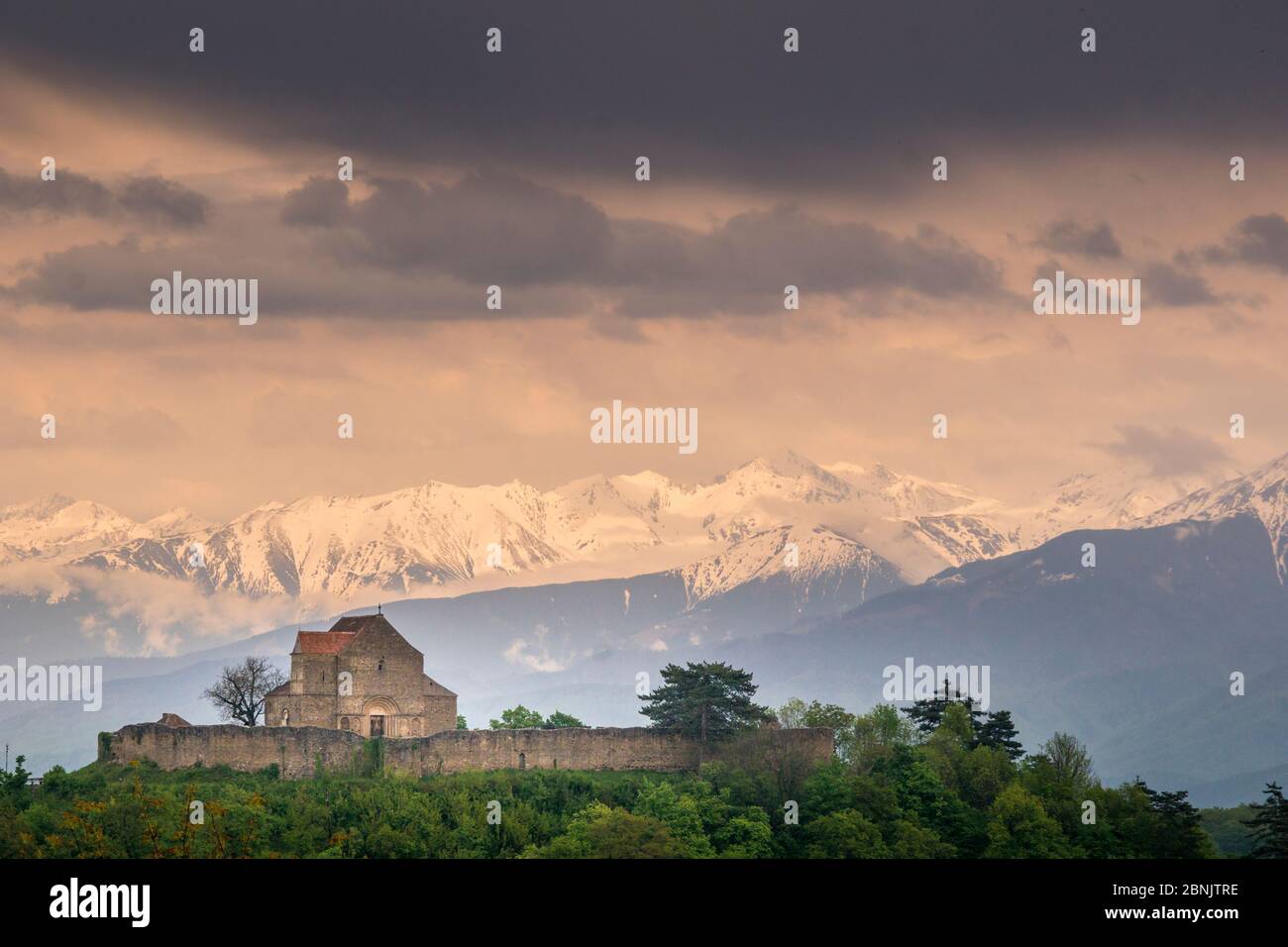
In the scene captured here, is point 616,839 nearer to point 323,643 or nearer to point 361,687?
point 361,687

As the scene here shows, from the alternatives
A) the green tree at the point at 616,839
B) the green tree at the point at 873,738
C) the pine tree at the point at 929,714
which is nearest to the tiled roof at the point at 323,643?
the green tree at the point at 616,839

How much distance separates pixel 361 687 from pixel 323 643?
3.26 metres

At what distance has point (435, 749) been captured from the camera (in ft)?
364

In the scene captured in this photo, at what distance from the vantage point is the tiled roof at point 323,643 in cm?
11306

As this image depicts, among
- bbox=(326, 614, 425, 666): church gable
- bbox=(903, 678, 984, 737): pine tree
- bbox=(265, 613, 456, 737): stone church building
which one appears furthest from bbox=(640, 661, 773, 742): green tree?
bbox=(903, 678, 984, 737): pine tree

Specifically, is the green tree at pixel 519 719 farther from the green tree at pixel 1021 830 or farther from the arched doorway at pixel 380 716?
the green tree at pixel 1021 830

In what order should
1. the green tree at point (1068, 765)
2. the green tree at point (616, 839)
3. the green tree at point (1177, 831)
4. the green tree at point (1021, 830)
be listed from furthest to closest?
the green tree at point (1068, 765)
the green tree at point (1177, 831)
the green tree at point (1021, 830)
the green tree at point (616, 839)

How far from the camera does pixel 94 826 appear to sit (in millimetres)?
104500

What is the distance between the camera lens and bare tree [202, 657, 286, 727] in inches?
4710

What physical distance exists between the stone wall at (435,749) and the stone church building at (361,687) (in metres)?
2.43
